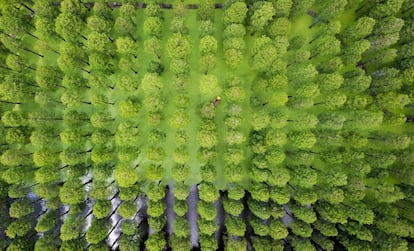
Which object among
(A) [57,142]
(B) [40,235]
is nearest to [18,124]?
(A) [57,142]

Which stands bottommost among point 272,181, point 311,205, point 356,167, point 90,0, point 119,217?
point 119,217

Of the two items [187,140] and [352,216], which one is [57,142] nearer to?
[187,140]

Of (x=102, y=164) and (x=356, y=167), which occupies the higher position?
(x=356, y=167)

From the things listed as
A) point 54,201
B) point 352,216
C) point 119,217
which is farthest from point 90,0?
point 352,216

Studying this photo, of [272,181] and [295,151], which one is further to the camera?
[295,151]

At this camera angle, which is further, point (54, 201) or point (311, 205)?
point (311, 205)

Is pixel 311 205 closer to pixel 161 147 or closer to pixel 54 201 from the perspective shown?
pixel 161 147
